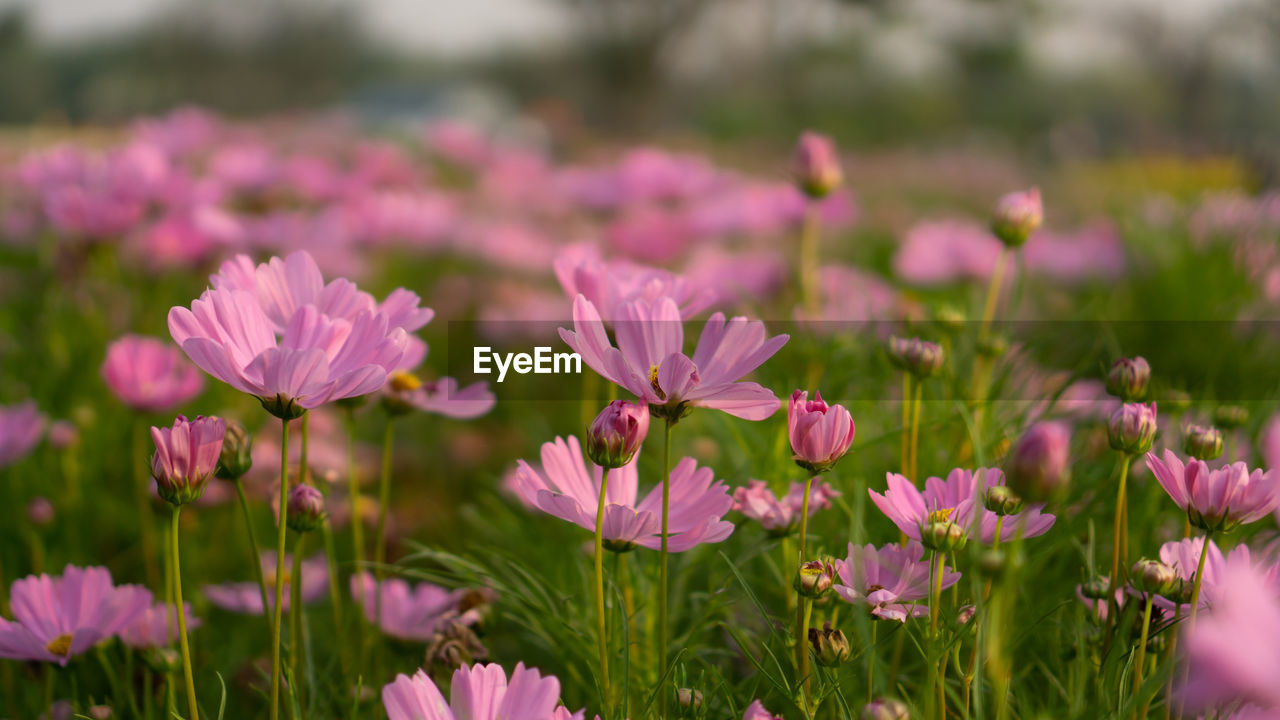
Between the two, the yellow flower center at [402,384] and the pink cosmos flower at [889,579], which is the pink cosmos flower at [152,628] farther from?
the pink cosmos flower at [889,579]

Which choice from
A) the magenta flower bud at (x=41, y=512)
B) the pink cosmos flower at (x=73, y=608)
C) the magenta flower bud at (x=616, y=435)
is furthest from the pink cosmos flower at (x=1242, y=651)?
the magenta flower bud at (x=41, y=512)

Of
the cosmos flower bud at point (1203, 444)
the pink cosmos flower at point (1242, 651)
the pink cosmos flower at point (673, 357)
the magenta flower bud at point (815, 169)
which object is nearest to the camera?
the pink cosmos flower at point (1242, 651)

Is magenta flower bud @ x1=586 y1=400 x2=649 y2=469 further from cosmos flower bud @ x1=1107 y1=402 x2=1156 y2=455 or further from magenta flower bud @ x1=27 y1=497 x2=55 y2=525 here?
magenta flower bud @ x1=27 y1=497 x2=55 y2=525

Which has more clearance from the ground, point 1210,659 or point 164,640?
point 1210,659

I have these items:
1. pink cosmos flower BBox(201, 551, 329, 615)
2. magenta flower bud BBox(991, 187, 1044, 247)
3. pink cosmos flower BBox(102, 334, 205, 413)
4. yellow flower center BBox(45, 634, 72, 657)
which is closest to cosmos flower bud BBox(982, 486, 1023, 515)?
magenta flower bud BBox(991, 187, 1044, 247)

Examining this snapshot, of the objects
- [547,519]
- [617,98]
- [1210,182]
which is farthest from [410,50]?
[547,519]

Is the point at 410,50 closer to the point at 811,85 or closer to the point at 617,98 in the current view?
the point at 811,85

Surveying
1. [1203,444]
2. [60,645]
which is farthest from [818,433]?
[60,645]
